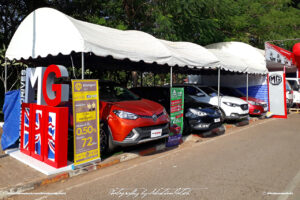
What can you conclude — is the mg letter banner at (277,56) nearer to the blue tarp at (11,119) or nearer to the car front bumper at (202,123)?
the car front bumper at (202,123)

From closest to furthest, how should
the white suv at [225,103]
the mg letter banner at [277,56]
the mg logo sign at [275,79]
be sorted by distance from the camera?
1. the white suv at [225,103]
2. the mg logo sign at [275,79]
3. the mg letter banner at [277,56]

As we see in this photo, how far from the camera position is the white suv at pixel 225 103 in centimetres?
1008

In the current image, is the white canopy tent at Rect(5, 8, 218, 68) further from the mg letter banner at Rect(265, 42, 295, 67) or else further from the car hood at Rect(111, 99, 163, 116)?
the mg letter banner at Rect(265, 42, 295, 67)

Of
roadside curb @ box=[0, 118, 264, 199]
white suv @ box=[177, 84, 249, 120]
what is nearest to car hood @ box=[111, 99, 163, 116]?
roadside curb @ box=[0, 118, 264, 199]

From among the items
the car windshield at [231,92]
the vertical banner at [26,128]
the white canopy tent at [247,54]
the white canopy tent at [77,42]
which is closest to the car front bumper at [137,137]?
the white canopy tent at [77,42]

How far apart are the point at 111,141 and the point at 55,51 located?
2446 millimetres

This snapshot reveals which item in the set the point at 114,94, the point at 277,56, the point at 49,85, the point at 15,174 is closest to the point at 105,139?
the point at 114,94

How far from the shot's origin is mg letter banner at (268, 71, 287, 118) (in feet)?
43.1

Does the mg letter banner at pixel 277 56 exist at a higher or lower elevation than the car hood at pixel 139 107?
higher

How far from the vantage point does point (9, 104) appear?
6219 mm

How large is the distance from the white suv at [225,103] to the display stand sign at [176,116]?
2954 mm

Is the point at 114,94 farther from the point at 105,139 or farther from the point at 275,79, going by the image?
the point at 275,79

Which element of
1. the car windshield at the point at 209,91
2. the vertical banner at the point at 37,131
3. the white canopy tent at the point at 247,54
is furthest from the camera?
the white canopy tent at the point at 247,54

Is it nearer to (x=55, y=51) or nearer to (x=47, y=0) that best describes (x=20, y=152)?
(x=55, y=51)
